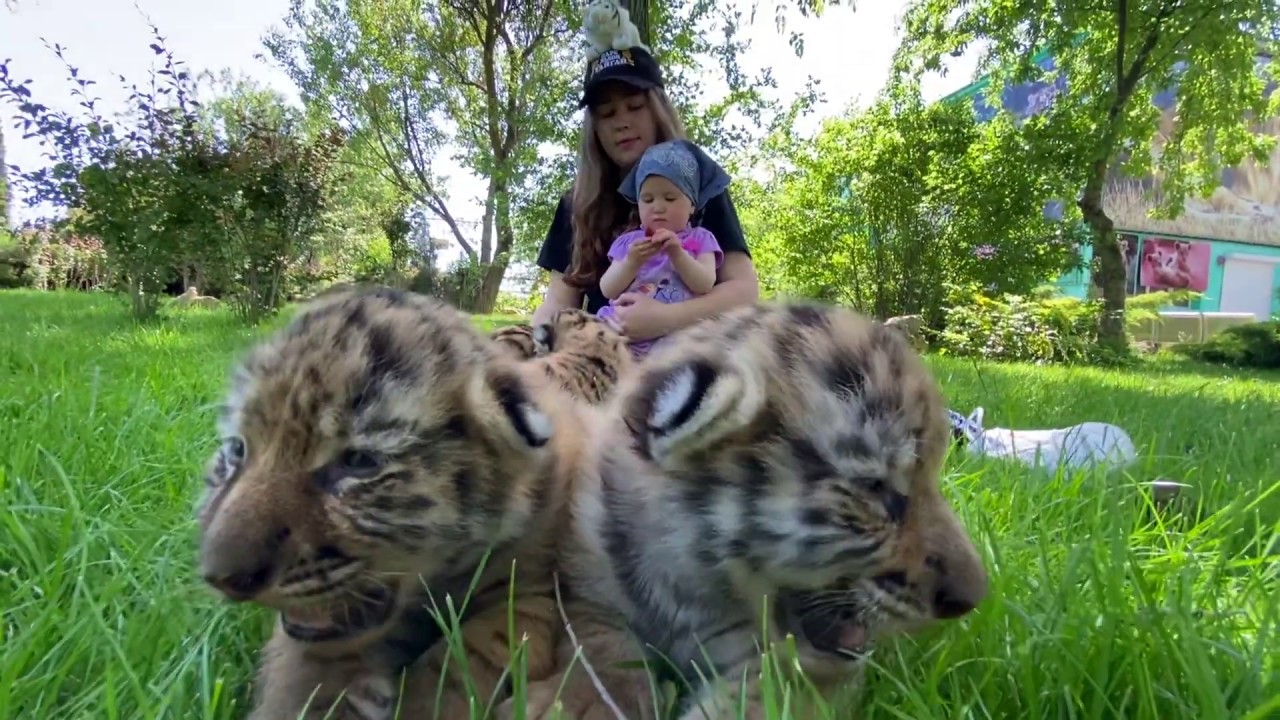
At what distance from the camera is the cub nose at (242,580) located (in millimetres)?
1269

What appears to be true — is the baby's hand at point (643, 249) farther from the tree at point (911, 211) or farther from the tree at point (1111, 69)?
the tree at point (911, 211)

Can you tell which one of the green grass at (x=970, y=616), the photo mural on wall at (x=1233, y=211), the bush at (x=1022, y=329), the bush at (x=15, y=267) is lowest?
the bush at (x=1022, y=329)

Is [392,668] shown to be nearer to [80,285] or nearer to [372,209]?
[80,285]

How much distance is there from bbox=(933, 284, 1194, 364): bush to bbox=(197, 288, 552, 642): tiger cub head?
1178cm

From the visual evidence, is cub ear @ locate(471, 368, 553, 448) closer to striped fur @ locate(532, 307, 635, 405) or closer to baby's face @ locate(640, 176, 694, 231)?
striped fur @ locate(532, 307, 635, 405)

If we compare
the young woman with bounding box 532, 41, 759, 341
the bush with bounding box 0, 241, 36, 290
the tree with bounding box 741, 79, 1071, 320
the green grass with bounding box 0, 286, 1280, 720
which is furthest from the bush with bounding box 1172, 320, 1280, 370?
the bush with bounding box 0, 241, 36, 290

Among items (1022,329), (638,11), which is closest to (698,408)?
(638,11)

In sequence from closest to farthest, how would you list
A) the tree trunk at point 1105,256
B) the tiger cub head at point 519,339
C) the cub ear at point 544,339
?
the tiger cub head at point 519,339 → the cub ear at point 544,339 → the tree trunk at point 1105,256

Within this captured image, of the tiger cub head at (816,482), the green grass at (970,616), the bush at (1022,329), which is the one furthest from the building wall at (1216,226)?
the tiger cub head at (816,482)

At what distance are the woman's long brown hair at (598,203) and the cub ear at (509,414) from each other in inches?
98.6

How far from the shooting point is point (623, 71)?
391cm

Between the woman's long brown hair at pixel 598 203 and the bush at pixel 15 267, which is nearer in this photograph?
the woman's long brown hair at pixel 598 203

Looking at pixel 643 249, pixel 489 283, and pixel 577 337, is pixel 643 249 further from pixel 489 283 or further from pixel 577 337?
pixel 489 283

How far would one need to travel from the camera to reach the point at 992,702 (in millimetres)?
1442
